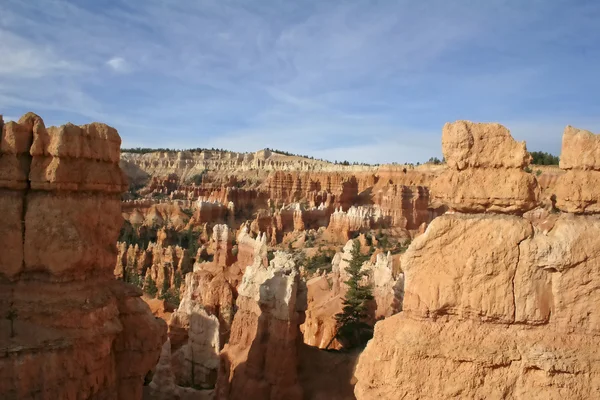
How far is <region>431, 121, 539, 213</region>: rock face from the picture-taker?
6254mm

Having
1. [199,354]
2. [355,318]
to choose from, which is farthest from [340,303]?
[199,354]

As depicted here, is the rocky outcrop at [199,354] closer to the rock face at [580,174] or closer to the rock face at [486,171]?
the rock face at [486,171]

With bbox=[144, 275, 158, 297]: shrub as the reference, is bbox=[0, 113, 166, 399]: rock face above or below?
above

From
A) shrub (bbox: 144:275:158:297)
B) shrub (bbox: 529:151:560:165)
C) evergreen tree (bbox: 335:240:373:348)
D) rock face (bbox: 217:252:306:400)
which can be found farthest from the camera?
shrub (bbox: 529:151:560:165)

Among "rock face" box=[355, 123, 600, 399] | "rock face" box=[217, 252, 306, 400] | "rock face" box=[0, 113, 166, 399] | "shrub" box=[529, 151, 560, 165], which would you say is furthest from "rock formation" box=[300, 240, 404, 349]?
"shrub" box=[529, 151, 560, 165]

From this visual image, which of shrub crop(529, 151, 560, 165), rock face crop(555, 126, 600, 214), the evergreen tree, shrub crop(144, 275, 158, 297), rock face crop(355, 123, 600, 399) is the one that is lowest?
shrub crop(144, 275, 158, 297)

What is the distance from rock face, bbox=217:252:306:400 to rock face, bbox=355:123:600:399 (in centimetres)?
711

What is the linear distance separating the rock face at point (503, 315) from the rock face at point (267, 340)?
711 cm

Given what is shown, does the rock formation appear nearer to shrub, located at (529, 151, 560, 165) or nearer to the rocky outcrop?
the rocky outcrop

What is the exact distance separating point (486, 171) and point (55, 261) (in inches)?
286

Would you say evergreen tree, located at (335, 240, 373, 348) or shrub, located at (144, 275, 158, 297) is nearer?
evergreen tree, located at (335, 240, 373, 348)

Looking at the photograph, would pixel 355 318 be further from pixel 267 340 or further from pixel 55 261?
pixel 55 261

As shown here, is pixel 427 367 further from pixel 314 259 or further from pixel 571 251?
Answer: pixel 314 259

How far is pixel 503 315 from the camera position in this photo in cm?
612
